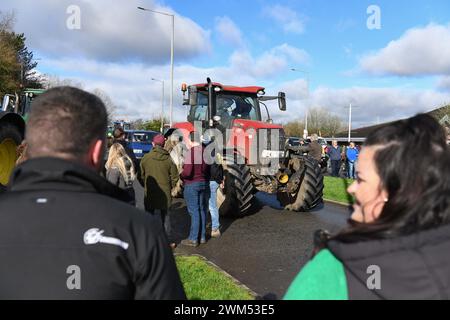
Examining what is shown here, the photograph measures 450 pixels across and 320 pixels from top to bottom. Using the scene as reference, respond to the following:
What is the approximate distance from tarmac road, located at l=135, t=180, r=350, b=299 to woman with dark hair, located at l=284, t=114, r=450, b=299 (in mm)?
3060

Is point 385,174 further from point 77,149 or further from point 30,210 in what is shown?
point 30,210

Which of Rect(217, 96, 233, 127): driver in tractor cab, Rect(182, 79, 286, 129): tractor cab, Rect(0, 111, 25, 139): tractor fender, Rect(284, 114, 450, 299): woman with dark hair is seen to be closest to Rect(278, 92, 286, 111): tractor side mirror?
Rect(182, 79, 286, 129): tractor cab

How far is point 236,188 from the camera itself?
8.85 metres

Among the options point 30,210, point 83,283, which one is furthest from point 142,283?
point 30,210

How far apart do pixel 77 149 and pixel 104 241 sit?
39cm

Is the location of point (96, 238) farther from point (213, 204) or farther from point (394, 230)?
point (213, 204)

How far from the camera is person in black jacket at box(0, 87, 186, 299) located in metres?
1.55

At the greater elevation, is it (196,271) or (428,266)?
(428,266)

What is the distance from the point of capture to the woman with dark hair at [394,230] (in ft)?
4.59

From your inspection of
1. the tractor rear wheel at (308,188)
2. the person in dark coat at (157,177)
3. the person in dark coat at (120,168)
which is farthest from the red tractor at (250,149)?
the person in dark coat at (120,168)

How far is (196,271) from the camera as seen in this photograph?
556 cm

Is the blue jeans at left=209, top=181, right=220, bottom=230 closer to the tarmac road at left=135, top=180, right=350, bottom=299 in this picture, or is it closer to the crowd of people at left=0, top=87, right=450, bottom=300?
the tarmac road at left=135, top=180, right=350, bottom=299

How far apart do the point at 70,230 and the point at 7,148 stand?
26.7 feet

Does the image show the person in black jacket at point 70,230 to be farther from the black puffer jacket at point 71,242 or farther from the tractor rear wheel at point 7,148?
the tractor rear wheel at point 7,148
